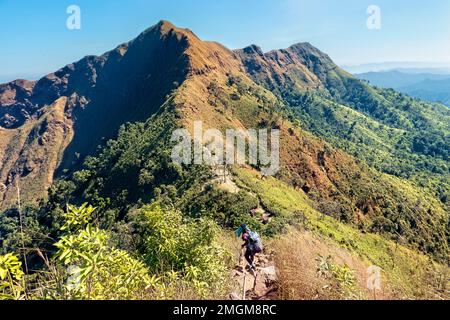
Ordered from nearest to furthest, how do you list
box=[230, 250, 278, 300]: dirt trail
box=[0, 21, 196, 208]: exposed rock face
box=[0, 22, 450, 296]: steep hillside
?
box=[230, 250, 278, 300]: dirt trail < box=[0, 22, 450, 296]: steep hillside < box=[0, 21, 196, 208]: exposed rock face

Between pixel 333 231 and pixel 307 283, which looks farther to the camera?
pixel 333 231

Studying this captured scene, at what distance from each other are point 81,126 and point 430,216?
385ft

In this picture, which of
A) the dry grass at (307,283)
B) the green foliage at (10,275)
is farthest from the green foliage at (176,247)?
the green foliage at (10,275)

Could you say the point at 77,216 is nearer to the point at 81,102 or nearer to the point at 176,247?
the point at 176,247

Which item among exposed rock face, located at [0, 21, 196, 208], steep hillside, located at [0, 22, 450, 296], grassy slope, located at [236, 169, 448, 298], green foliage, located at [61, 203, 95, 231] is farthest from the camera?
exposed rock face, located at [0, 21, 196, 208]

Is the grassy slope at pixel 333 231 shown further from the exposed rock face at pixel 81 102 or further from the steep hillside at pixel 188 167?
the exposed rock face at pixel 81 102

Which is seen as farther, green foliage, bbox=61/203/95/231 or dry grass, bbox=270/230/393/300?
dry grass, bbox=270/230/393/300

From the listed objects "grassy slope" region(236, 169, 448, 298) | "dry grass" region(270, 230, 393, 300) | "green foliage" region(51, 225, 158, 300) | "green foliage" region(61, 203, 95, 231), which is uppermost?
"green foliage" region(61, 203, 95, 231)

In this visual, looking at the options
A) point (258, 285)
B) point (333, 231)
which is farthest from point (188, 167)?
point (258, 285)

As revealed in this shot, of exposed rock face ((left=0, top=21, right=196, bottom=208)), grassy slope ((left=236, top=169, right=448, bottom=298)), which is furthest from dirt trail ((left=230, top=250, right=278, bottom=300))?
exposed rock face ((left=0, top=21, right=196, bottom=208))

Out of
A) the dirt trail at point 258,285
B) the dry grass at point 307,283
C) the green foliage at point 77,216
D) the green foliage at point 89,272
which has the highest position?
the green foliage at point 77,216

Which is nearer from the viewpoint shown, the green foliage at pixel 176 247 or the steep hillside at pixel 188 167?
the green foliage at pixel 176 247

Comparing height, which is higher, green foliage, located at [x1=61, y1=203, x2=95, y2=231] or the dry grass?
green foliage, located at [x1=61, y1=203, x2=95, y2=231]

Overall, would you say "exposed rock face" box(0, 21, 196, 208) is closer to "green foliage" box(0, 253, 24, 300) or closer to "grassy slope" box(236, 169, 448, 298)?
"grassy slope" box(236, 169, 448, 298)
